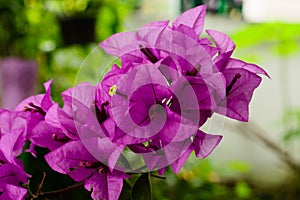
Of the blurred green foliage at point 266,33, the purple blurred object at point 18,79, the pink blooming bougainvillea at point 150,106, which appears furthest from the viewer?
the blurred green foliage at point 266,33

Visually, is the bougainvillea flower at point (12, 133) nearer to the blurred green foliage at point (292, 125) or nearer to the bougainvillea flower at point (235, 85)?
the bougainvillea flower at point (235, 85)

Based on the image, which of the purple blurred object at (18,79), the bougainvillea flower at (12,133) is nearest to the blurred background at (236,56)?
the purple blurred object at (18,79)

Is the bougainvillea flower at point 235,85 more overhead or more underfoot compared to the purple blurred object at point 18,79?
more overhead

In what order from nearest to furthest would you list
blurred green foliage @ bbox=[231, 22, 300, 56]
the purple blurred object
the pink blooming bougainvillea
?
the pink blooming bougainvillea, the purple blurred object, blurred green foliage @ bbox=[231, 22, 300, 56]

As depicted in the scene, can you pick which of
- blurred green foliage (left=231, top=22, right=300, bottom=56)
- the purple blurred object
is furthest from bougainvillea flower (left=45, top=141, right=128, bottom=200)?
blurred green foliage (left=231, top=22, right=300, bottom=56)

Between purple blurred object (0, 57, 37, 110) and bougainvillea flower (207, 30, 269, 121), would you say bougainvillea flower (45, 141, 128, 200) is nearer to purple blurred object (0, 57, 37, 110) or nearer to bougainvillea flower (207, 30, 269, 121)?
bougainvillea flower (207, 30, 269, 121)

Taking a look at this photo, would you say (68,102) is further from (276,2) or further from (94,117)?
(276,2)

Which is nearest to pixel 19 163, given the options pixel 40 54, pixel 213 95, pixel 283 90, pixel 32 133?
pixel 32 133

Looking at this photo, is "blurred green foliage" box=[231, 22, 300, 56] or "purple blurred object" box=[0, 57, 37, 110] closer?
"purple blurred object" box=[0, 57, 37, 110]
